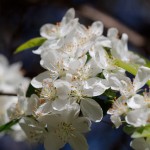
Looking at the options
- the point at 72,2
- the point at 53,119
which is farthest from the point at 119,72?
the point at 72,2

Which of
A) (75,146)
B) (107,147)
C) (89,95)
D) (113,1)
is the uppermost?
(89,95)

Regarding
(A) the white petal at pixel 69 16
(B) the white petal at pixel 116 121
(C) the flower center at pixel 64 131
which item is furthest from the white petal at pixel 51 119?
(A) the white petal at pixel 69 16

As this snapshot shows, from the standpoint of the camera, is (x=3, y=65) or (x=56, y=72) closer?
(x=56, y=72)

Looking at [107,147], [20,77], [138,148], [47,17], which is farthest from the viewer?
[47,17]

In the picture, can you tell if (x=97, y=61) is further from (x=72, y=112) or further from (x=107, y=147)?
(x=107, y=147)

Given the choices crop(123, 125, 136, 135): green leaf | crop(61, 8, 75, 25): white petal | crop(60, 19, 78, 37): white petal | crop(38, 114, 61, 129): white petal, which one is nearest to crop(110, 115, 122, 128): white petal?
crop(123, 125, 136, 135): green leaf

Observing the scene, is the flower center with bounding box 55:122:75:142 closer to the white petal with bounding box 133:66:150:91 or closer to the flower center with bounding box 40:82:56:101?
the flower center with bounding box 40:82:56:101
